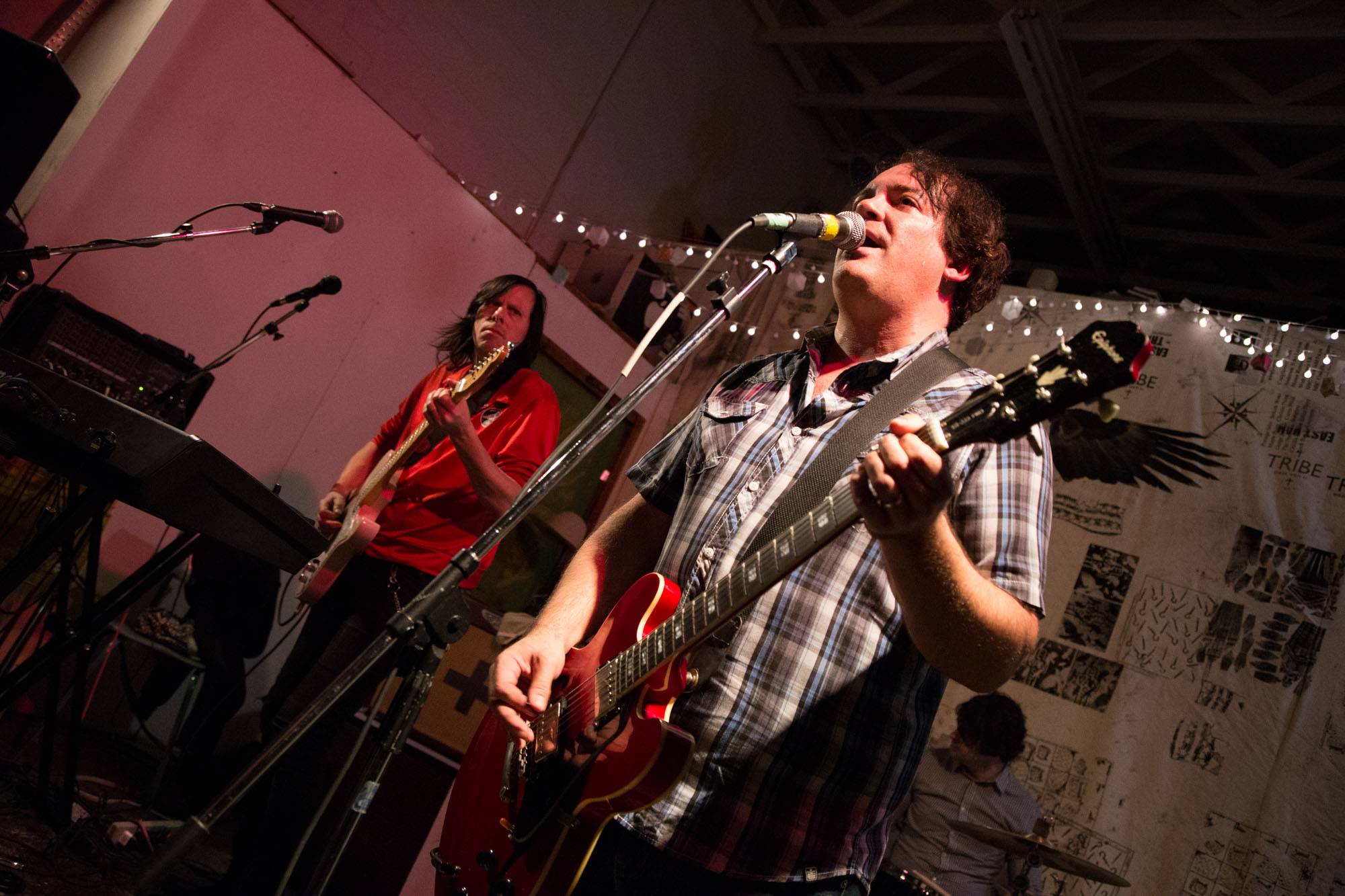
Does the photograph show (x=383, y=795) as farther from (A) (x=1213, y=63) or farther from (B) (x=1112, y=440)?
(A) (x=1213, y=63)

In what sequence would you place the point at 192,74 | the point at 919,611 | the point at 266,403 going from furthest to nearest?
1. the point at 266,403
2. the point at 192,74
3. the point at 919,611

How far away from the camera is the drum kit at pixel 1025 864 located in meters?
3.68

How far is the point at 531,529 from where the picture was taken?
6188 millimetres

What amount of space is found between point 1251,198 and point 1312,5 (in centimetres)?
193

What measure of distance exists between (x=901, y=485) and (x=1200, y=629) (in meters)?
3.89

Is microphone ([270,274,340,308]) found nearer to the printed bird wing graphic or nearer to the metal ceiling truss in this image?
the printed bird wing graphic

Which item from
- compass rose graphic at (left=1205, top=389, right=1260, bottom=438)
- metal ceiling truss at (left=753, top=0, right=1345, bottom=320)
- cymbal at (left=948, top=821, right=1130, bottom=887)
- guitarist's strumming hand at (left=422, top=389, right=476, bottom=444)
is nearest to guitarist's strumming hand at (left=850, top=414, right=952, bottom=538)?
guitarist's strumming hand at (left=422, top=389, right=476, bottom=444)

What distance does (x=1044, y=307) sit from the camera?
523 centimetres

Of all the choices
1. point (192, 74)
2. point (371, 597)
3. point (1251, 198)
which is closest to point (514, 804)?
point (371, 597)

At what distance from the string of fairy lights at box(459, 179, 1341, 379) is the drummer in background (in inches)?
76.7

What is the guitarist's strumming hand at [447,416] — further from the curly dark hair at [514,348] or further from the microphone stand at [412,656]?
the microphone stand at [412,656]

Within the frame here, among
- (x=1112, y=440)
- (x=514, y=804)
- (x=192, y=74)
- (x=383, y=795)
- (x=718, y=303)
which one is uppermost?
(x=1112, y=440)

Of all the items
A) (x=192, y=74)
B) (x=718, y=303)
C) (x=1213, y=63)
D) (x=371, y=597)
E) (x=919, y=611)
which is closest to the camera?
(x=919, y=611)

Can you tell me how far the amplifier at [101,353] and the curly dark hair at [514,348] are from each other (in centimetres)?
100
